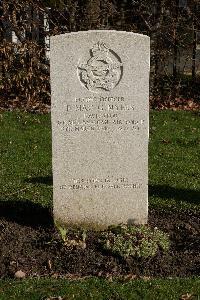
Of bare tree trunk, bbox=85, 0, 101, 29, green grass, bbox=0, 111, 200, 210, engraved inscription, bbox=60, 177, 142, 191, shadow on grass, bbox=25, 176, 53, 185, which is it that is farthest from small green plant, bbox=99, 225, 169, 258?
bare tree trunk, bbox=85, 0, 101, 29

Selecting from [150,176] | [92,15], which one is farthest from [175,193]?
[92,15]

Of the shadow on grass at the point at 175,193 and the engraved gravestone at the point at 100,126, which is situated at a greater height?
the engraved gravestone at the point at 100,126

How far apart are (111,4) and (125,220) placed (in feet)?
28.4

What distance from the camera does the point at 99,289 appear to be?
16.3ft

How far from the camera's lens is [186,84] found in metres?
14.7

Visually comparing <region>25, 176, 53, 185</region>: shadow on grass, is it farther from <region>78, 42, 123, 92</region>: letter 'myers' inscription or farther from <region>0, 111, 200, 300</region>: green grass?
<region>78, 42, 123, 92</region>: letter 'myers' inscription

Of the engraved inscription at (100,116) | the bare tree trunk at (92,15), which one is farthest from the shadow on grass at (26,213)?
the bare tree trunk at (92,15)

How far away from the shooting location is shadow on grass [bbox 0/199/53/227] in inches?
251

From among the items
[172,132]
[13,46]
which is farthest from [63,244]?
[13,46]

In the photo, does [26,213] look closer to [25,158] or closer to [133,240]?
[133,240]

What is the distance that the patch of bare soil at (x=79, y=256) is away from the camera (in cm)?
536

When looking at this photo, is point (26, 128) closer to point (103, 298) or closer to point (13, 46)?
point (13, 46)

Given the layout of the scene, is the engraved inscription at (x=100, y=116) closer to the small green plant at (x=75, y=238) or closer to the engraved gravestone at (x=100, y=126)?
the engraved gravestone at (x=100, y=126)

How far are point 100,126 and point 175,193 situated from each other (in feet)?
6.88
